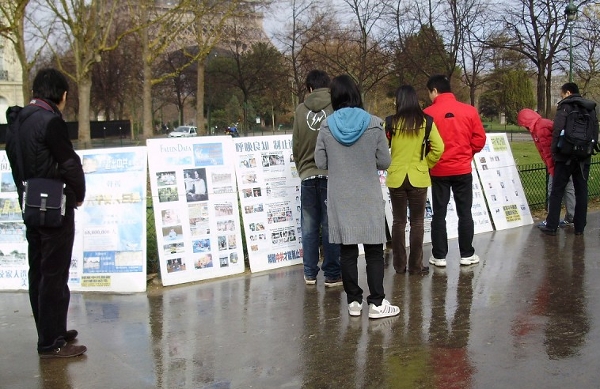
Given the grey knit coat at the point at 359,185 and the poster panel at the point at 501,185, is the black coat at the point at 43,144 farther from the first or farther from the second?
the poster panel at the point at 501,185

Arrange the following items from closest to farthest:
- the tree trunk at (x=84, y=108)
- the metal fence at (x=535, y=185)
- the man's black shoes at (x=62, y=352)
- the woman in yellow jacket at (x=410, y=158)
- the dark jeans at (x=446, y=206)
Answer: the man's black shoes at (x=62, y=352) → the woman in yellow jacket at (x=410, y=158) → the dark jeans at (x=446, y=206) → the metal fence at (x=535, y=185) → the tree trunk at (x=84, y=108)

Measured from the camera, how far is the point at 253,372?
4043 millimetres

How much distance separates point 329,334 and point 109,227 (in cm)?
265

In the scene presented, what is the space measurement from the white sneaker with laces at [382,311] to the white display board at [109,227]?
2368 mm

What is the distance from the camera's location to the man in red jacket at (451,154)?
6336 millimetres

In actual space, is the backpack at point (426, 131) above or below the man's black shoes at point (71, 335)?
above

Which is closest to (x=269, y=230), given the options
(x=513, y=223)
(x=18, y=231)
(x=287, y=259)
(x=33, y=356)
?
(x=287, y=259)

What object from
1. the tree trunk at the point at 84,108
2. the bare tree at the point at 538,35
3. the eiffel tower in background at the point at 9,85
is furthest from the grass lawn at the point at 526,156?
the eiffel tower in background at the point at 9,85

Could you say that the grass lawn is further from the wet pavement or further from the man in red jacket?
the wet pavement

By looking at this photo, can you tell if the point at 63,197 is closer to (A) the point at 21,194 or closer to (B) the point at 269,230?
(A) the point at 21,194

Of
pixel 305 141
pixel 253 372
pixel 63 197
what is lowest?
pixel 253 372

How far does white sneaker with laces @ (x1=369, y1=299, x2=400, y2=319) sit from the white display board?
237cm

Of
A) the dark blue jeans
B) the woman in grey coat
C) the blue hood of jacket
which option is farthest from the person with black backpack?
the blue hood of jacket

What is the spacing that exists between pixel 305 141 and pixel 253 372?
2.54 meters
